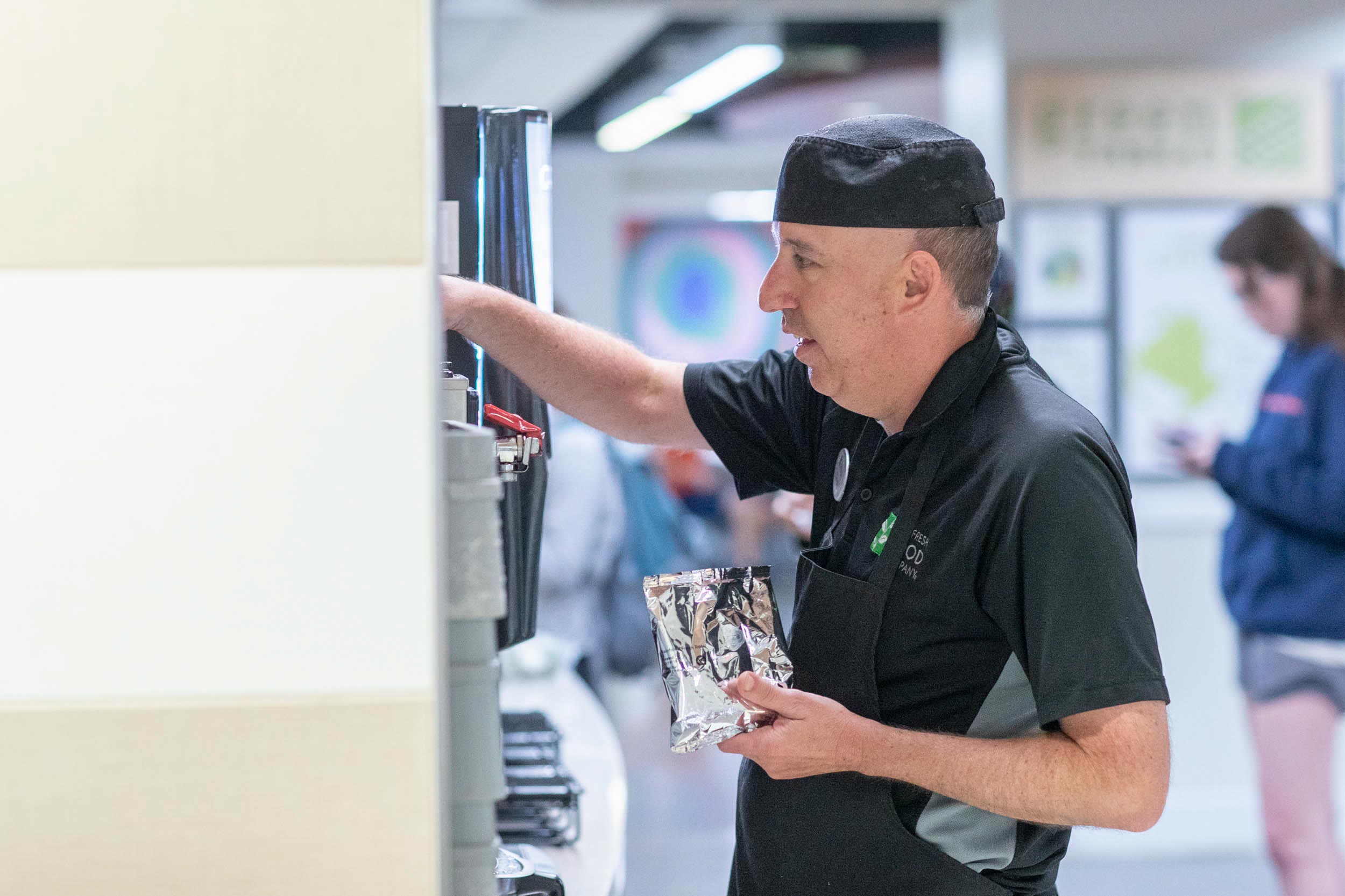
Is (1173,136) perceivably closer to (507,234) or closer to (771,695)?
(507,234)

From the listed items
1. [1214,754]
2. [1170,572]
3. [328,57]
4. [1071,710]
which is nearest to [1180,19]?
[1170,572]

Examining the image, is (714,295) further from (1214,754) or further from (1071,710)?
(1071,710)

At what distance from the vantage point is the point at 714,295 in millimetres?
10227

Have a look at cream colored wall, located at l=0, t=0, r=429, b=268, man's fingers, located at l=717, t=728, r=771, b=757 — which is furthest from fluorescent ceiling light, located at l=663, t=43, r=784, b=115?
cream colored wall, located at l=0, t=0, r=429, b=268

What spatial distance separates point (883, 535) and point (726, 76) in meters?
5.86

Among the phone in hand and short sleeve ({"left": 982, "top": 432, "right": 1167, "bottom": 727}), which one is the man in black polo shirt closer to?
short sleeve ({"left": 982, "top": 432, "right": 1167, "bottom": 727})

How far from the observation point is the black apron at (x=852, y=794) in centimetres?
128

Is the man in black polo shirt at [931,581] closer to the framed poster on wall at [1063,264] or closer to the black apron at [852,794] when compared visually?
the black apron at [852,794]

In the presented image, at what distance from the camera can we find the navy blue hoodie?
9.52ft

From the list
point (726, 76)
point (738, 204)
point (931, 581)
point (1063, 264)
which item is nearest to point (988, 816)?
point (931, 581)

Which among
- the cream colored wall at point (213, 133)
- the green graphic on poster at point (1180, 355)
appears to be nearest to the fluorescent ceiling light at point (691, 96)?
the green graphic on poster at point (1180, 355)

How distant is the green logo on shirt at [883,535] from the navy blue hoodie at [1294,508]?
2012mm

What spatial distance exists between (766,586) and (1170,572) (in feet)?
9.87

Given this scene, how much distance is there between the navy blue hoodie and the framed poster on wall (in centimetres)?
84
